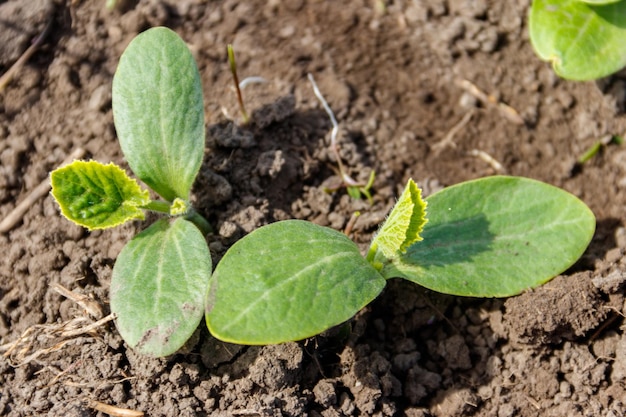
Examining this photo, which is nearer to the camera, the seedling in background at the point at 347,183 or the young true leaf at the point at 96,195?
the young true leaf at the point at 96,195

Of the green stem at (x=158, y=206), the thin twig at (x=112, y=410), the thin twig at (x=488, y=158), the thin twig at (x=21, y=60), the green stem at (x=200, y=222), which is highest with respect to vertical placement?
the thin twig at (x=21, y=60)

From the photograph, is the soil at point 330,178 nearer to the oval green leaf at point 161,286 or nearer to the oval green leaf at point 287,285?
the oval green leaf at point 161,286

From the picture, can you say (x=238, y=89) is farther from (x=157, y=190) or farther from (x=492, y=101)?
(x=492, y=101)

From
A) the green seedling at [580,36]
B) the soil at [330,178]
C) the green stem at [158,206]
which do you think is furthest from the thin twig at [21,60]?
the green seedling at [580,36]

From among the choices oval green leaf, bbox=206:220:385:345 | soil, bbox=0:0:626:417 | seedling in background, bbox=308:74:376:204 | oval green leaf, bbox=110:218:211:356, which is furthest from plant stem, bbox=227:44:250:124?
oval green leaf, bbox=206:220:385:345

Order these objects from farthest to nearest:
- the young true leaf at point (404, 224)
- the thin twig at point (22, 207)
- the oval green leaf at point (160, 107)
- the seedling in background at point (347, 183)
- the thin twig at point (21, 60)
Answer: the thin twig at point (21, 60)
the seedling in background at point (347, 183)
the thin twig at point (22, 207)
the oval green leaf at point (160, 107)
the young true leaf at point (404, 224)

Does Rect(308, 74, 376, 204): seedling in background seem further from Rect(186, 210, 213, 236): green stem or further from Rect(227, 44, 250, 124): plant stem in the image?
Rect(186, 210, 213, 236): green stem

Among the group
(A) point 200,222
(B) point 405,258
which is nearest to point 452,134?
(B) point 405,258

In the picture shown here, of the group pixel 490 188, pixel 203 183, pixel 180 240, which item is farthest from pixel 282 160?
pixel 490 188
